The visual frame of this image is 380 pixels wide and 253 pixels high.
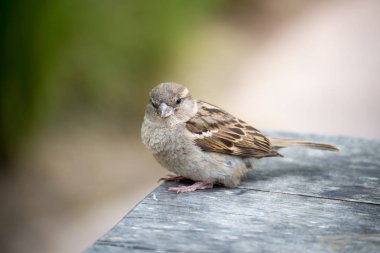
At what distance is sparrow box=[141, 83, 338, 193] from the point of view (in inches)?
147

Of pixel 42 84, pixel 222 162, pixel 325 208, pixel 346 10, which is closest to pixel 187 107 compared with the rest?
pixel 222 162

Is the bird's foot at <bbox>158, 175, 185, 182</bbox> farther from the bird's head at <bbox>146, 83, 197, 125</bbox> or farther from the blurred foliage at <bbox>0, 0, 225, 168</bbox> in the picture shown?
the blurred foliage at <bbox>0, 0, 225, 168</bbox>

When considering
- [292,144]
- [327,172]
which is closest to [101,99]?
[292,144]

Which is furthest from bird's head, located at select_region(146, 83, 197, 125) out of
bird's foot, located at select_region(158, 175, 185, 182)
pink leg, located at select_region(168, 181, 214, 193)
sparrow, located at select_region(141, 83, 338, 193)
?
pink leg, located at select_region(168, 181, 214, 193)

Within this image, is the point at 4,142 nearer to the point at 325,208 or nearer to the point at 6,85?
the point at 6,85

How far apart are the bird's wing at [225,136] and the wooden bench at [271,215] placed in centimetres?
13

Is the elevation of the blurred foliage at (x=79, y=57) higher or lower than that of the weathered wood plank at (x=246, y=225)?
higher

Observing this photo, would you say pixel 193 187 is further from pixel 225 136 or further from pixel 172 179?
pixel 225 136

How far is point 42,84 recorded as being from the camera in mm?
6703

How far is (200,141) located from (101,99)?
11.2 feet

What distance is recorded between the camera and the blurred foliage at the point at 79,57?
664 cm

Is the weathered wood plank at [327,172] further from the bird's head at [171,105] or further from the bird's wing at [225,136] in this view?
the bird's head at [171,105]

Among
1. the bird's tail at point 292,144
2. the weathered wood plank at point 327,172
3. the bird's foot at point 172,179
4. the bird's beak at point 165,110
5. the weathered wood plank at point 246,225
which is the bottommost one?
the bird's foot at point 172,179

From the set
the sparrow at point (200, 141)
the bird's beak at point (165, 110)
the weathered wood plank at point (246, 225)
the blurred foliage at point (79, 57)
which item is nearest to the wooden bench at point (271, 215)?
the weathered wood plank at point (246, 225)
